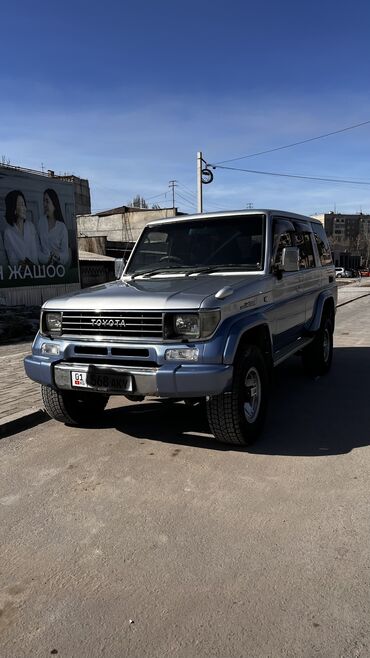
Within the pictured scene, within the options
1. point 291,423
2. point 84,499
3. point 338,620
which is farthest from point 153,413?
point 338,620

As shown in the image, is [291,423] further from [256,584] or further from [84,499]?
[256,584]

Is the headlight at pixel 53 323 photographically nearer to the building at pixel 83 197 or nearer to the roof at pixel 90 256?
the roof at pixel 90 256

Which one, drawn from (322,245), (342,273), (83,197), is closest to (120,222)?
(83,197)

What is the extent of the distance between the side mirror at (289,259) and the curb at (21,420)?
300 cm

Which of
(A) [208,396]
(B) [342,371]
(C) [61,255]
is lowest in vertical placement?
(B) [342,371]

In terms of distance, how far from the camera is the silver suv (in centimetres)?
408

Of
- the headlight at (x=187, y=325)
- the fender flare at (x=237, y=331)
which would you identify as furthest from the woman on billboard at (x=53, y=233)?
the headlight at (x=187, y=325)

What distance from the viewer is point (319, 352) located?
296 inches

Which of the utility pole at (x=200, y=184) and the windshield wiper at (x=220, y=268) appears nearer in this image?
the windshield wiper at (x=220, y=268)

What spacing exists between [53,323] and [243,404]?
1857mm

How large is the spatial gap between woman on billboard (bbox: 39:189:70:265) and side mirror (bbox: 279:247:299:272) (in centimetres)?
1409

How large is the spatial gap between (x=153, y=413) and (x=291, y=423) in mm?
1472

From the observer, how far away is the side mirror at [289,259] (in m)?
5.20

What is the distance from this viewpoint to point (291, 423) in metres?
5.35
